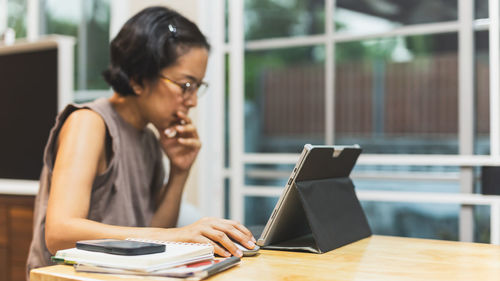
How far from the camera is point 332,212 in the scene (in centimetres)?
139

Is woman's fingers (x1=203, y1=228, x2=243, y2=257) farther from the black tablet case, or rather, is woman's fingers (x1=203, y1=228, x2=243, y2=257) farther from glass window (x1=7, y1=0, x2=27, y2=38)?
glass window (x1=7, y1=0, x2=27, y2=38)

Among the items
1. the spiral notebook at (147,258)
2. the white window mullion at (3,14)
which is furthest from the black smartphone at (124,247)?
the white window mullion at (3,14)

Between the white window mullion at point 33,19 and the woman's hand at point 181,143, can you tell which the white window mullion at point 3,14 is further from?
the woman's hand at point 181,143

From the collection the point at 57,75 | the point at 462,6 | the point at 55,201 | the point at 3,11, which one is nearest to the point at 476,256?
the point at 55,201

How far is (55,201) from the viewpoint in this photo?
1.41 metres

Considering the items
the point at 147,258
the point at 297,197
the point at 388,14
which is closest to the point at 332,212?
the point at 297,197

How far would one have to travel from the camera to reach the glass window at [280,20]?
9.41 feet

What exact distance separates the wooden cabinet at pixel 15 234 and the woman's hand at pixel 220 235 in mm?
1604

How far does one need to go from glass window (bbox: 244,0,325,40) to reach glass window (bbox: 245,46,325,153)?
0.09m

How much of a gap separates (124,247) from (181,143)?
89 cm

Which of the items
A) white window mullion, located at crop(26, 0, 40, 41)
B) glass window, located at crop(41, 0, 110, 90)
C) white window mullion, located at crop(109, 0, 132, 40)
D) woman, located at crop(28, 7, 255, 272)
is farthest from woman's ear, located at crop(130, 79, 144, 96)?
white window mullion, located at crop(26, 0, 40, 41)

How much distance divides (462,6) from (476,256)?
4.33ft

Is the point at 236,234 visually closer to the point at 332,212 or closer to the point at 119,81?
the point at 332,212

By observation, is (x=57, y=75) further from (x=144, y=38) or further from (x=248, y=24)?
(x=144, y=38)
